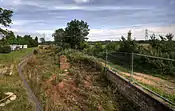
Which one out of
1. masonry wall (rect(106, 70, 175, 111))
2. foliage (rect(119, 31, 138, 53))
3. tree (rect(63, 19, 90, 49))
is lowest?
masonry wall (rect(106, 70, 175, 111))

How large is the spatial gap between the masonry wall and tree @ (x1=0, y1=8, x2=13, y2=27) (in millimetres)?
11203

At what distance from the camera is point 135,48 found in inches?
516

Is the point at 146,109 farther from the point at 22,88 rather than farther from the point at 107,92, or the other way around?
the point at 22,88

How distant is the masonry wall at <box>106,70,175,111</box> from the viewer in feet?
12.8

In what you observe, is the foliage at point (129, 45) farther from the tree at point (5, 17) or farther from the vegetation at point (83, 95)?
the tree at point (5, 17)

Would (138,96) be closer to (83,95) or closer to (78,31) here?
(83,95)

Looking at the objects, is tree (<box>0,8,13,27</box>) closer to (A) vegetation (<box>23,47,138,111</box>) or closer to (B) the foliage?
(A) vegetation (<box>23,47,138,111</box>)

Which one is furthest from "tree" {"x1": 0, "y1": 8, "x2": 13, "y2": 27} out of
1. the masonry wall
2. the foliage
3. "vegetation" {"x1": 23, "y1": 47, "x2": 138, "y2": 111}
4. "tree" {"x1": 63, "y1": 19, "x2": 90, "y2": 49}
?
"tree" {"x1": 63, "y1": 19, "x2": 90, "y2": 49}

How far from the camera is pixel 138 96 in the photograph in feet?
16.1

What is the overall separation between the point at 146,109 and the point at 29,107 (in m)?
4.60

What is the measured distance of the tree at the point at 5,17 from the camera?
12944 mm

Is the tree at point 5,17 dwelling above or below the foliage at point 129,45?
above

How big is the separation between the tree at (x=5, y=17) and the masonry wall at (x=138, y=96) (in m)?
11.2

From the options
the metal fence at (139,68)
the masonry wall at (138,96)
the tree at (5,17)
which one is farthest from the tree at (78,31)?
the masonry wall at (138,96)
